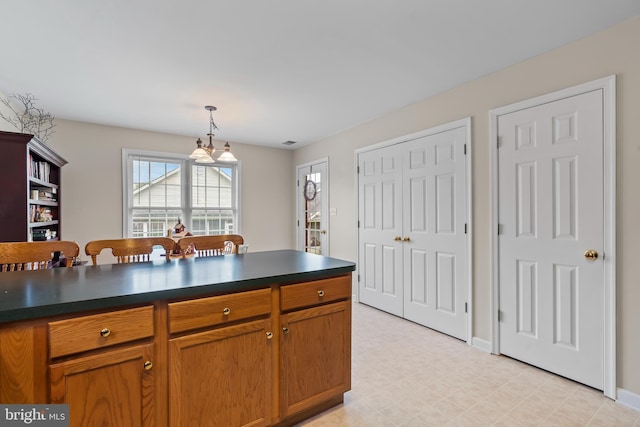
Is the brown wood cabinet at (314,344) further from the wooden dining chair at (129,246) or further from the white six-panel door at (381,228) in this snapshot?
the white six-panel door at (381,228)

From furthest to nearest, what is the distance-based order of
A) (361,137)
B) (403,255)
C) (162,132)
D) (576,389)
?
(162,132) → (361,137) → (403,255) → (576,389)

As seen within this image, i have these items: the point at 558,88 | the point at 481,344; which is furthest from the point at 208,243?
the point at 558,88

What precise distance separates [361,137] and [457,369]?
3.00m

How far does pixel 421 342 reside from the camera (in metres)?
2.98

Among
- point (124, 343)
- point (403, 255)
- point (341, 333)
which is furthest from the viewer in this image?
point (403, 255)

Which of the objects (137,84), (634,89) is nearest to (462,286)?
(634,89)

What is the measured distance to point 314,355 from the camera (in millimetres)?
1786

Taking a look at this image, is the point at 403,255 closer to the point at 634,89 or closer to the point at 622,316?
the point at 622,316

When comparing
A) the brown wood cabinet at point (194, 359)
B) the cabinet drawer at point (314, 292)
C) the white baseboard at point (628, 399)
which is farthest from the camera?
the white baseboard at point (628, 399)

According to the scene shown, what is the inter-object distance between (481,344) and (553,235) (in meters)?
1.19

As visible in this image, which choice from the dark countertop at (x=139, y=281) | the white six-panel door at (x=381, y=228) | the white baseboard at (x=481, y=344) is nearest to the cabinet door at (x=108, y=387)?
the dark countertop at (x=139, y=281)

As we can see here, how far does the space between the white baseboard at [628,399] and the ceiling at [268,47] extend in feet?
8.02

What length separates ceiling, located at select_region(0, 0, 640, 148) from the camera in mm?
1875

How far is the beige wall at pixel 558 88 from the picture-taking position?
1969 millimetres
